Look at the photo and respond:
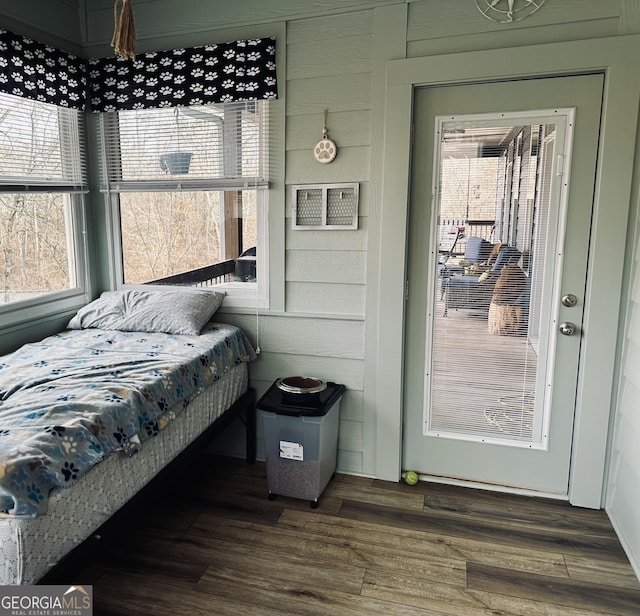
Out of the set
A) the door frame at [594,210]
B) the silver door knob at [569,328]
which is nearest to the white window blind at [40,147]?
the door frame at [594,210]

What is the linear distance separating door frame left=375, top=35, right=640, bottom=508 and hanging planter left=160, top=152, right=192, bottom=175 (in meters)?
1.11

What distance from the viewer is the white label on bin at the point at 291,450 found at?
99.0 inches

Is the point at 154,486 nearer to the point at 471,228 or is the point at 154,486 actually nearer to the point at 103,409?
the point at 103,409

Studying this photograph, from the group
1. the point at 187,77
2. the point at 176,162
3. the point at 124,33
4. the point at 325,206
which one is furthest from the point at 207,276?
the point at 124,33

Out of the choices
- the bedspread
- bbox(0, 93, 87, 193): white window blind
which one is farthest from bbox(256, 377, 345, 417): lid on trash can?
bbox(0, 93, 87, 193): white window blind

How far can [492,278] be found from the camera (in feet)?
8.34

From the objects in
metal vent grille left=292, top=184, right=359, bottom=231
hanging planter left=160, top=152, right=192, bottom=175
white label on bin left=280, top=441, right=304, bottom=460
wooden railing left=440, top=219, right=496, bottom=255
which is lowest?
white label on bin left=280, top=441, right=304, bottom=460

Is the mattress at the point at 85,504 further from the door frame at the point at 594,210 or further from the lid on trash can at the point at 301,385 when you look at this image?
the door frame at the point at 594,210

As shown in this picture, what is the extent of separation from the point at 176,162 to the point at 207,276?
0.65m

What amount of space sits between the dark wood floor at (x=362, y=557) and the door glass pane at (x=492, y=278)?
17.4 inches

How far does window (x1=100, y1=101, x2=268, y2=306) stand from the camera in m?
2.79

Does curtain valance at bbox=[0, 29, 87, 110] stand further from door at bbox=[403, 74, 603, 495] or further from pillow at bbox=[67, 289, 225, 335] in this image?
door at bbox=[403, 74, 603, 495]

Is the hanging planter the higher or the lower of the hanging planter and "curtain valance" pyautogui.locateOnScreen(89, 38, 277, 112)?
the lower

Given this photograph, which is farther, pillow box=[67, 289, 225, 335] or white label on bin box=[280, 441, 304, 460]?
pillow box=[67, 289, 225, 335]
